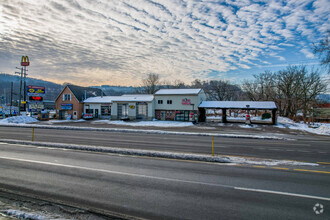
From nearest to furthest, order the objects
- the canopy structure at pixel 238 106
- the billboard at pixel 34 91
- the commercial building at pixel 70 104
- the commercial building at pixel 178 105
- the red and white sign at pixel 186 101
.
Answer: the canopy structure at pixel 238 106, the commercial building at pixel 178 105, the red and white sign at pixel 186 101, the billboard at pixel 34 91, the commercial building at pixel 70 104

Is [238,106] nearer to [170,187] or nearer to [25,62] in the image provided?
[170,187]

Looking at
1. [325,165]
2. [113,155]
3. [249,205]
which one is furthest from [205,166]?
[325,165]

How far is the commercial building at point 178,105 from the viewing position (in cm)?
4062

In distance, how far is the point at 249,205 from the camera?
5.46m

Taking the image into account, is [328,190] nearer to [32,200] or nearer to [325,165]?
[325,165]

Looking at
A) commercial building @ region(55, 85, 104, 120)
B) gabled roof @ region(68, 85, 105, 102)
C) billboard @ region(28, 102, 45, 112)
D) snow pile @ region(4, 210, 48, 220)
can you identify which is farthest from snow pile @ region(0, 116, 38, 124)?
snow pile @ region(4, 210, 48, 220)

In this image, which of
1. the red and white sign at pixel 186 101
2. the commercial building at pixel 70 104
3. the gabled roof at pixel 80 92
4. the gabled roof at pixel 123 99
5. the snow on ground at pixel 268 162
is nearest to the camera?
the snow on ground at pixel 268 162

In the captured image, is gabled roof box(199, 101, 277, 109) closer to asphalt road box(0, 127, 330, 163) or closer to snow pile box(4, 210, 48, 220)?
asphalt road box(0, 127, 330, 163)

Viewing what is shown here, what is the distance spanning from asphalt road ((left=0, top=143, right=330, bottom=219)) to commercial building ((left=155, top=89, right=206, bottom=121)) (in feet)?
102

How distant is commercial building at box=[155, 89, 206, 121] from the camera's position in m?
40.6

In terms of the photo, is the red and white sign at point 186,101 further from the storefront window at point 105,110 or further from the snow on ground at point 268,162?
the snow on ground at point 268,162

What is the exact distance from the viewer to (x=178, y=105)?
4159 centimetres

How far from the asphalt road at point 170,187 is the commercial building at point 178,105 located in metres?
31.2

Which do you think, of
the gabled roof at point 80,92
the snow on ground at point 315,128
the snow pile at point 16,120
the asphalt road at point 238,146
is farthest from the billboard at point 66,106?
the snow on ground at point 315,128
